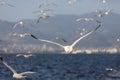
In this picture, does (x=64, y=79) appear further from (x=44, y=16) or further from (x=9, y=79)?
(x=44, y=16)

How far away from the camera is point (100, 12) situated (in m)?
52.9

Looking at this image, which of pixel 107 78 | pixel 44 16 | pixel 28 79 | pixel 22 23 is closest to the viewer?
pixel 44 16

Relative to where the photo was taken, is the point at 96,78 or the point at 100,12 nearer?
the point at 100,12

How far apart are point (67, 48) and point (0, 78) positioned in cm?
2924

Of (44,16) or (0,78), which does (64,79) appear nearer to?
(0,78)

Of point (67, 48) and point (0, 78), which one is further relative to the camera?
point (0, 78)

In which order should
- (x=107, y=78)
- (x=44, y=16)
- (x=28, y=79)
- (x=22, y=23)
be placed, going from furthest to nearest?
(x=107, y=78) → (x=28, y=79) → (x=22, y=23) → (x=44, y=16)

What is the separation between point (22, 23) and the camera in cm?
5509

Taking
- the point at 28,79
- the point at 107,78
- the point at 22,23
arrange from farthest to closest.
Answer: the point at 107,78, the point at 28,79, the point at 22,23

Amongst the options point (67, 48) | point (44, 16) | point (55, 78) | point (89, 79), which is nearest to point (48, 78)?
point (55, 78)

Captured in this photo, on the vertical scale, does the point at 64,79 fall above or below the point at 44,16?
below

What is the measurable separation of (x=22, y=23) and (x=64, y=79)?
3016 cm

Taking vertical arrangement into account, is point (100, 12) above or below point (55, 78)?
above

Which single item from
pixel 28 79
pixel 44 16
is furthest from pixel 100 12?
pixel 28 79
